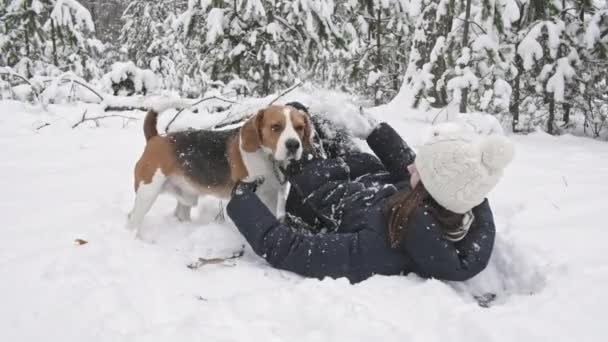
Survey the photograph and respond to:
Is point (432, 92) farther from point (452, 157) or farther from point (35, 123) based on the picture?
point (452, 157)

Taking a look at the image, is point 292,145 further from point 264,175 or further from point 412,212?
point 412,212

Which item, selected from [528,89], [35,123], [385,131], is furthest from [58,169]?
[528,89]

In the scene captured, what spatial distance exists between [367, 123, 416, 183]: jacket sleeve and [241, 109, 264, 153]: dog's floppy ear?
88 cm

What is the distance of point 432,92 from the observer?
39.2ft

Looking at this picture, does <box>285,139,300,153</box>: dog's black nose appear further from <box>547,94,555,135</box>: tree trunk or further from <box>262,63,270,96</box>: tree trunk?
<box>262,63,270,96</box>: tree trunk

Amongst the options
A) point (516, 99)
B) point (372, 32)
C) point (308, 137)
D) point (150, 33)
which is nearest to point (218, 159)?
point (308, 137)

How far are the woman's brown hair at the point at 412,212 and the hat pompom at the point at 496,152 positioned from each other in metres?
0.36

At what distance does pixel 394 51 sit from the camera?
14.5 meters

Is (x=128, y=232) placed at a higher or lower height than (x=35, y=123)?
higher

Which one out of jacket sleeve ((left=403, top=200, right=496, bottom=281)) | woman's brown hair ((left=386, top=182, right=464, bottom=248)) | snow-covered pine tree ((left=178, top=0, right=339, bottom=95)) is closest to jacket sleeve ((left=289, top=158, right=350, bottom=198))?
woman's brown hair ((left=386, top=182, right=464, bottom=248))

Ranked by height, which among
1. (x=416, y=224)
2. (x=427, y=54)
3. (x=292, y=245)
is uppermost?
(x=416, y=224)

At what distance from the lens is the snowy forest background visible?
24.9 ft

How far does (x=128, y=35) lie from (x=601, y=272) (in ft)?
86.5

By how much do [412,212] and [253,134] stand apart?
55.0 inches
